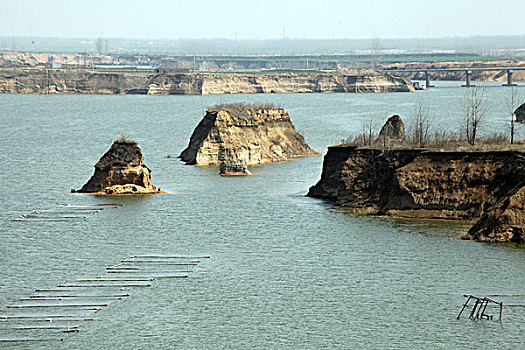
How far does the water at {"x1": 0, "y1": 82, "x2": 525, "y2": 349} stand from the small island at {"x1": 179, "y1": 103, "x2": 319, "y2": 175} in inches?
393

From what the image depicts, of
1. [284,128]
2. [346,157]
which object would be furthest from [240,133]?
[346,157]

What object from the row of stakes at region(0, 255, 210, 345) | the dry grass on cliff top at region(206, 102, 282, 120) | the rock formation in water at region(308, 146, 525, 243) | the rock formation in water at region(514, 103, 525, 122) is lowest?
the row of stakes at region(0, 255, 210, 345)

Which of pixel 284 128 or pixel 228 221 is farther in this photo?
pixel 284 128

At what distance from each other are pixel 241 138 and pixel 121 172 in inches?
1000

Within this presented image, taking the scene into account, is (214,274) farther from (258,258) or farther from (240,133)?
(240,133)

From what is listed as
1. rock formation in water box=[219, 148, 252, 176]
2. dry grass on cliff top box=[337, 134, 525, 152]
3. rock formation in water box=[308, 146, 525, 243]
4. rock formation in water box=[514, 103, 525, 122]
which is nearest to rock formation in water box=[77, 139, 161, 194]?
rock formation in water box=[219, 148, 252, 176]

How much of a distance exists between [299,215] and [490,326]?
26671 mm

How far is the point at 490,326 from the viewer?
A: 34688mm

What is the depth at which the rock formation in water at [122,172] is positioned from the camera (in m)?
68.0

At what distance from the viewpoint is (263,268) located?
45094 mm

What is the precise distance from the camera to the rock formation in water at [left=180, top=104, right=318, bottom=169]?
9106 cm

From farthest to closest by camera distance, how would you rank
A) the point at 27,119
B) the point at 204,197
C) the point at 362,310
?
Result: the point at 27,119
the point at 204,197
the point at 362,310

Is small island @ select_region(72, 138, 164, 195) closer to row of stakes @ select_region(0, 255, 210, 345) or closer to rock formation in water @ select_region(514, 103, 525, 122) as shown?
row of stakes @ select_region(0, 255, 210, 345)

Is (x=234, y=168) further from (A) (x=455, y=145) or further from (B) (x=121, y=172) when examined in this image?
(A) (x=455, y=145)
